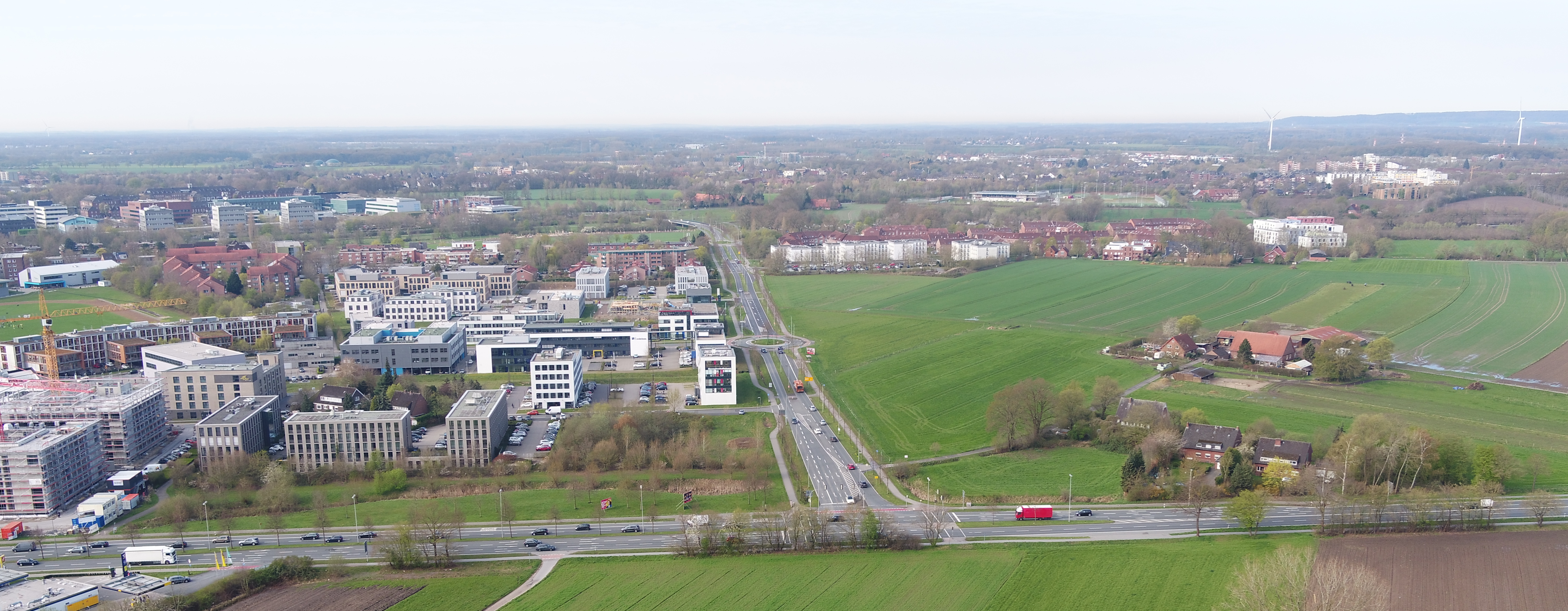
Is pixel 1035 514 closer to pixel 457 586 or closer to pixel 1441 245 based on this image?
pixel 457 586

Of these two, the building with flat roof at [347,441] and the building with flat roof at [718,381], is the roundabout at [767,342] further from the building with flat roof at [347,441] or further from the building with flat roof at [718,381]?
the building with flat roof at [347,441]

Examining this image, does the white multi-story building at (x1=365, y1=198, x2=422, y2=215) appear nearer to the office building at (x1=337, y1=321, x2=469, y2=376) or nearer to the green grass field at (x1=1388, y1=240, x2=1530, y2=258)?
the office building at (x1=337, y1=321, x2=469, y2=376)

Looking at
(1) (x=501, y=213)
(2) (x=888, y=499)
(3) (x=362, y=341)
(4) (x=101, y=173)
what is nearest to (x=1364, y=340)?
(2) (x=888, y=499)

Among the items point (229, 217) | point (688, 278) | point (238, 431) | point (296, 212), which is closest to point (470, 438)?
point (238, 431)

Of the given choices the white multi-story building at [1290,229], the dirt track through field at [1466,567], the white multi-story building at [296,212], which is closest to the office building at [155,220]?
the white multi-story building at [296,212]

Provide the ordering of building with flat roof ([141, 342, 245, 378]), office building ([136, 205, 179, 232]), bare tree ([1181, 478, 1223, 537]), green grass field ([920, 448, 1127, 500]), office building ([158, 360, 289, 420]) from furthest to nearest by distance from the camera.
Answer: office building ([136, 205, 179, 232]) → building with flat roof ([141, 342, 245, 378]) → office building ([158, 360, 289, 420]) → green grass field ([920, 448, 1127, 500]) → bare tree ([1181, 478, 1223, 537])

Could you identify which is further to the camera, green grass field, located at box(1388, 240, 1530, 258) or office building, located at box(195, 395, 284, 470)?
green grass field, located at box(1388, 240, 1530, 258)

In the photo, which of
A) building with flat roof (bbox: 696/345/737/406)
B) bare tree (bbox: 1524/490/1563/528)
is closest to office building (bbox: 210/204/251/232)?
building with flat roof (bbox: 696/345/737/406)
